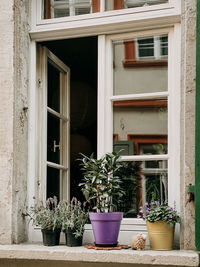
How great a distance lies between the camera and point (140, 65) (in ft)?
12.5

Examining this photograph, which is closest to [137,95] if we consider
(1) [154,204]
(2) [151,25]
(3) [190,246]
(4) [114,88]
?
Answer: (4) [114,88]

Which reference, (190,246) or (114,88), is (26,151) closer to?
(114,88)

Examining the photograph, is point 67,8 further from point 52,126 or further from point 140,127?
point 140,127

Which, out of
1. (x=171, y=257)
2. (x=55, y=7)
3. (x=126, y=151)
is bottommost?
(x=171, y=257)

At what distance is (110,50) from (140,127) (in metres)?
0.63

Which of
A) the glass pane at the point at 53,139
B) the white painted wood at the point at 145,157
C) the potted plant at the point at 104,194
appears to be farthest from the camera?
the glass pane at the point at 53,139

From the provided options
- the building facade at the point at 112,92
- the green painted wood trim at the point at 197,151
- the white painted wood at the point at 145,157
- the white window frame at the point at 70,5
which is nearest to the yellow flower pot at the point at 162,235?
the building facade at the point at 112,92

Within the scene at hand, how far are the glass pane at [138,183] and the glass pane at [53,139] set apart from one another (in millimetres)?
816

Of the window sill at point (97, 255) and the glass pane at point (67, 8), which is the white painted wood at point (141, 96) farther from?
the window sill at point (97, 255)

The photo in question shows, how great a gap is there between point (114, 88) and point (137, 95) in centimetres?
21

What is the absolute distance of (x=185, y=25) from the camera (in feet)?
10.9

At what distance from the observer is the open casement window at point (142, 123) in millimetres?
3656

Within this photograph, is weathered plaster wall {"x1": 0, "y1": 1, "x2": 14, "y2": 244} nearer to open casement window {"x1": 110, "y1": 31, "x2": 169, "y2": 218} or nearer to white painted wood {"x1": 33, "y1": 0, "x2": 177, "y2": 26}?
white painted wood {"x1": 33, "y1": 0, "x2": 177, "y2": 26}

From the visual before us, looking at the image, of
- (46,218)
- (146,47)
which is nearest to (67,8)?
(146,47)
